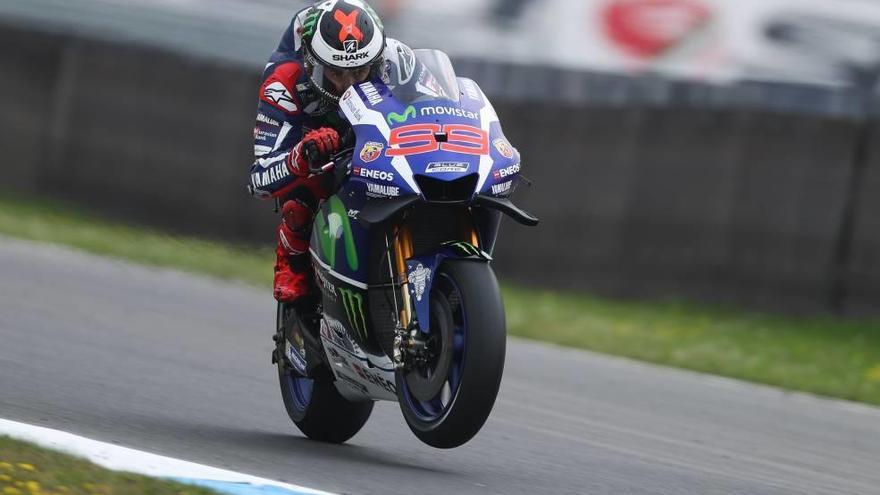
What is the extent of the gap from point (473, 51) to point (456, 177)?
9.16 meters

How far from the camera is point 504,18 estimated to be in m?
14.8

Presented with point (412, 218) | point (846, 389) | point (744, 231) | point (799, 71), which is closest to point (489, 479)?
point (412, 218)

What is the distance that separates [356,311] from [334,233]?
0.31m

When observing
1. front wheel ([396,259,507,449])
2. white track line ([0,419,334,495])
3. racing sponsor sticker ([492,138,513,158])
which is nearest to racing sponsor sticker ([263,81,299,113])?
racing sponsor sticker ([492,138,513,158])

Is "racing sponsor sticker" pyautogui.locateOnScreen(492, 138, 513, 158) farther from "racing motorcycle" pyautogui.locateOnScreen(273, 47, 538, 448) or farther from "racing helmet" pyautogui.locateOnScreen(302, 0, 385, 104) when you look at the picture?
"racing helmet" pyautogui.locateOnScreen(302, 0, 385, 104)

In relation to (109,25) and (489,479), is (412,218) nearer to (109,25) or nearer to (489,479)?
(489,479)

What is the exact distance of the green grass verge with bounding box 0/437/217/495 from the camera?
4.72m

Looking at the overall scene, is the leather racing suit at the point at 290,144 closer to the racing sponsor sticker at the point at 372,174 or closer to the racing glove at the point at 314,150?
the racing glove at the point at 314,150

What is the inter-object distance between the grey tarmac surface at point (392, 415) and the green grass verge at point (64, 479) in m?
0.59

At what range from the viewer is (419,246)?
5828 millimetres

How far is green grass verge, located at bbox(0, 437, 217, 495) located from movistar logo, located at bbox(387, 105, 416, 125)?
5.13ft

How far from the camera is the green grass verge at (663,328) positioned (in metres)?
10.6

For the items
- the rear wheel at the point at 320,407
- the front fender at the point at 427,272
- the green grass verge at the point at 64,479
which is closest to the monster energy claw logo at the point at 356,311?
the front fender at the point at 427,272

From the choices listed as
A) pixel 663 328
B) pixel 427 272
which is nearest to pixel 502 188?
pixel 427 272
